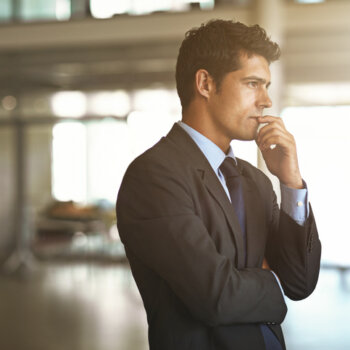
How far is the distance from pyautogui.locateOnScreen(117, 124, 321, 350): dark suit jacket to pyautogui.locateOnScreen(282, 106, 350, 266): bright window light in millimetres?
4746

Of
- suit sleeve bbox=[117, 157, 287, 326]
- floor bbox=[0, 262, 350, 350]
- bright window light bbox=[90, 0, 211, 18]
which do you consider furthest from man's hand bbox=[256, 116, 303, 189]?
bright window light bbox=[90, 0, 211, 18]

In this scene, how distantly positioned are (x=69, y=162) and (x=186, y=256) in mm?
7129

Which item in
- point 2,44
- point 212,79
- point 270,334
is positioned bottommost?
point 270,334

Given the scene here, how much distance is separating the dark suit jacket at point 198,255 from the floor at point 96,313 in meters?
2.97

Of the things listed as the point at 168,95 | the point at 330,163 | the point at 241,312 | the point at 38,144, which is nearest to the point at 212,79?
the point at 241,312

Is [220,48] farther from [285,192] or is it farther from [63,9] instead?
[63,9]

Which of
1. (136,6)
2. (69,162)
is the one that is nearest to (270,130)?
(136,6)

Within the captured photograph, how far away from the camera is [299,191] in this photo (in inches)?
52.1

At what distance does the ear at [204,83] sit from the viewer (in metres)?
1.32

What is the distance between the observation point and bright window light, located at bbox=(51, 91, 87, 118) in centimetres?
748

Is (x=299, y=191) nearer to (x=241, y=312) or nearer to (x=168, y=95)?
(x=241, y=312)

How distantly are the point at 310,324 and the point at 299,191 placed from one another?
3.70 metres

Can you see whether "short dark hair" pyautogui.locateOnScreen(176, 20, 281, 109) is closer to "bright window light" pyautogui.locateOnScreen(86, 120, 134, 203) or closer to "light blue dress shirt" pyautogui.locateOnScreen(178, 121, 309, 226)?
"light blue dress shirt" pyautogui.locateOnScreen(178, 121, 309, 226)

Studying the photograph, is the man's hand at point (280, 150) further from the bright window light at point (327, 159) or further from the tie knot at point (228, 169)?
the bright window light at point (327, 159)
